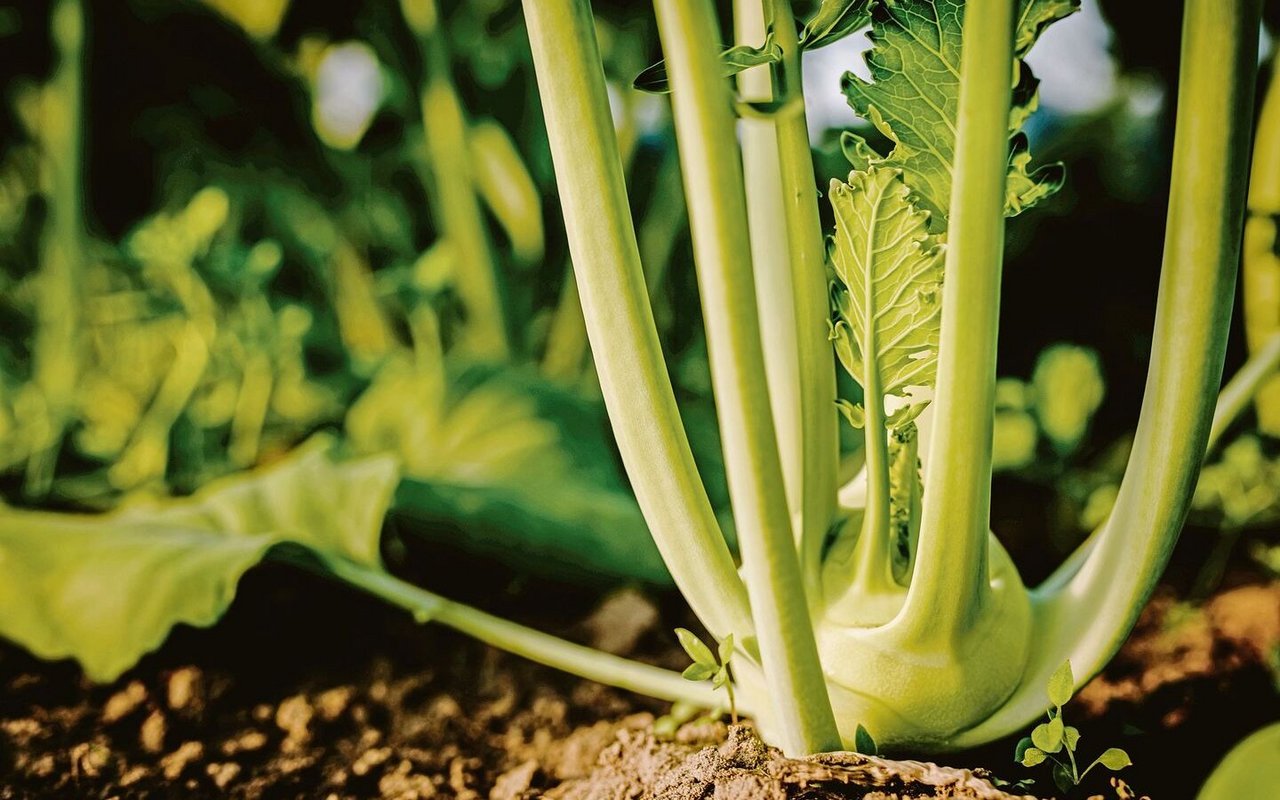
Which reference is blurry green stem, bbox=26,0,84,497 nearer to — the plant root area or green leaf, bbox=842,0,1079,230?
the plant root area

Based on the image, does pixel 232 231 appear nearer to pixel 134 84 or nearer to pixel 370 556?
pixel 134 84

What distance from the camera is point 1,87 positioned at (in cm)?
137

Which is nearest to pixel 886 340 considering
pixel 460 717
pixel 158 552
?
pixel 460 717

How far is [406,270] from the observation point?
1282 millimetres

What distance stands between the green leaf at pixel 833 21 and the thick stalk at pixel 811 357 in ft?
0.17

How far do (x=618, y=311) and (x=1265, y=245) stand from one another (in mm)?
670

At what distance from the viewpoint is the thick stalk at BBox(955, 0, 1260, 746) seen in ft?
1.40

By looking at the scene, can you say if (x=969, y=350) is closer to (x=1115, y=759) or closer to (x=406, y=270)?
(x=1115, y=759)

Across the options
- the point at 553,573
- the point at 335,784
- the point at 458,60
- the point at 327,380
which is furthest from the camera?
the point at 458,60

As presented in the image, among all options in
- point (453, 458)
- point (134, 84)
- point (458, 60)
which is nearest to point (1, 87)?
point (134, 84)

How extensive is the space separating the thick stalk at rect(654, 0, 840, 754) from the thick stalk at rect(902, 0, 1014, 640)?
72 millimetres

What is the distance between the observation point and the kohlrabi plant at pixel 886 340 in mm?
420

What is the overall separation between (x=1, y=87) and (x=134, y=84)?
0.59 feet

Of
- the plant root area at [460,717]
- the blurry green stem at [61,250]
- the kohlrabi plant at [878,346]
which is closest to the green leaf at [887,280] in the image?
the kohlrabi plant at [878,346]
